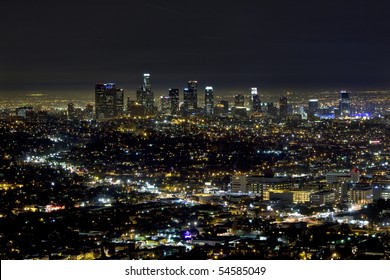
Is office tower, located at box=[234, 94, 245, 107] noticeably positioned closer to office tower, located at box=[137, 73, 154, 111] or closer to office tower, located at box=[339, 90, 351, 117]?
office tower, located at box=[137, 73, 154, 111]

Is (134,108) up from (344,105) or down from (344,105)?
down

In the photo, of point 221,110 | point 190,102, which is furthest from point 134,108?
point 221,110

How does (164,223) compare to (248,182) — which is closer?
(164,223)

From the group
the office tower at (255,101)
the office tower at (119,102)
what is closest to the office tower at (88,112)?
the office tower at (119,102)

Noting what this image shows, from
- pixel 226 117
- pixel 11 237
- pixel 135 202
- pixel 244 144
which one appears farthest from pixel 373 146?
pixel 11 237

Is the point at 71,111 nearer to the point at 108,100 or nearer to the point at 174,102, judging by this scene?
the point at 108,100

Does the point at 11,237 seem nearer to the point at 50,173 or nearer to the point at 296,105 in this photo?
the point at 50,173
